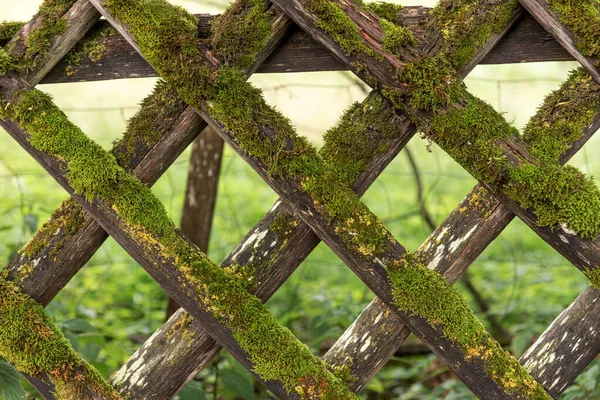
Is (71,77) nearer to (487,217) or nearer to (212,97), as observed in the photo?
(212,97)

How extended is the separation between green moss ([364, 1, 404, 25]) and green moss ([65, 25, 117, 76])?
806 millimetres

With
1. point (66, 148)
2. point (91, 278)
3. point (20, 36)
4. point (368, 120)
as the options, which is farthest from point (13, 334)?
point (91, 278)

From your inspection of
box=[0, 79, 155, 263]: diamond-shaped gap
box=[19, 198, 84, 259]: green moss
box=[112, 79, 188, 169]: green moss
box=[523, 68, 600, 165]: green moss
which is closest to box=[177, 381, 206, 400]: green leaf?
box=[19, 198, 84, 259]: green moss

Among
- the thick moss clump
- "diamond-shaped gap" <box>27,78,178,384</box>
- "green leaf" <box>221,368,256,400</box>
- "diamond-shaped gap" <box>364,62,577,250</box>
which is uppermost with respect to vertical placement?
"diamond-shaped gap" <box>364,62,577,250</box>

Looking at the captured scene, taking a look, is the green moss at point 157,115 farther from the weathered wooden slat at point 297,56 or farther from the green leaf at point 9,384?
the green leaf at point 9,384

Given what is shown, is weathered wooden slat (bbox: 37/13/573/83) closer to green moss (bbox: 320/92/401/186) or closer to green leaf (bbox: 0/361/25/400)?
green moss (bbox: 320/92/401/186)

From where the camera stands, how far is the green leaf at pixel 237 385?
96.1 inches

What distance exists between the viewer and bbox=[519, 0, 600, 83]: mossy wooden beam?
172 cm

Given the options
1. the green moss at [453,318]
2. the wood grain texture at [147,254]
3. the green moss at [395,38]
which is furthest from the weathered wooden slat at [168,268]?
the green moss at [395,38]

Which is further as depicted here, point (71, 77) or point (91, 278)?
point (91, 278)

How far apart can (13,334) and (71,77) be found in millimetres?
829

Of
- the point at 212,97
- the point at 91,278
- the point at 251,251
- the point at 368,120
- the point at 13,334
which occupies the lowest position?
the point at 91,278

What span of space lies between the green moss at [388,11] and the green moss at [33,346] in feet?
4.60

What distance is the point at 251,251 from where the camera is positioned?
1.90 m
